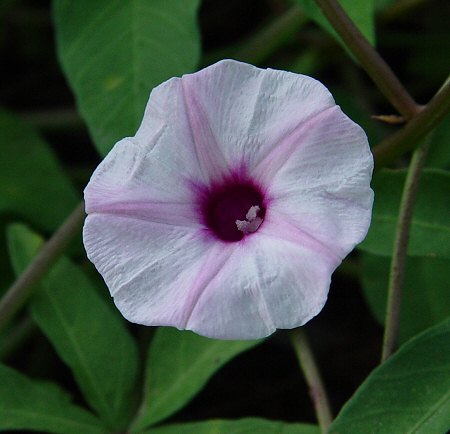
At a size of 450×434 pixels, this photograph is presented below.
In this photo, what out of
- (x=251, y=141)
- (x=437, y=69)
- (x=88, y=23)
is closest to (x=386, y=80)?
(x=251, y=141)

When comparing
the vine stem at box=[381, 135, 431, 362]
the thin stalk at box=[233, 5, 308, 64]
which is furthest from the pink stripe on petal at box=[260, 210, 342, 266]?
the thin stalk at box=[233, 5, 308, 64]

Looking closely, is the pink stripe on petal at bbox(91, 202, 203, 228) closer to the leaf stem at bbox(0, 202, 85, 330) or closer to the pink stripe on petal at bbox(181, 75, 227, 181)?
the pink stripe on petal at bbox(181, 75, 227, 181)

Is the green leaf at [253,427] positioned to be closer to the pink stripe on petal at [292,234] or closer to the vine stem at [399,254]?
the vine stem at [399,254]

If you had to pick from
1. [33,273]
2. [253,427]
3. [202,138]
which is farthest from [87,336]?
[202,138]

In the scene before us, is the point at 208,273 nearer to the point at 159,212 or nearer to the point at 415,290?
the point at 159,212

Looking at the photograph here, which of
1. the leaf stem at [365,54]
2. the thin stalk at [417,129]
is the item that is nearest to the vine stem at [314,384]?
the thin stalk at [417,129]
